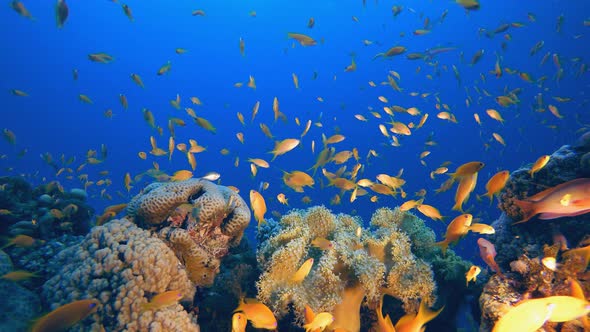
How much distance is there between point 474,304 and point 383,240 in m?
1.92

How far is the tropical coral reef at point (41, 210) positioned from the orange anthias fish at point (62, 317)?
13.7ft

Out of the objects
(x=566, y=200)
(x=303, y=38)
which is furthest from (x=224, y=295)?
(x=303, y=38)

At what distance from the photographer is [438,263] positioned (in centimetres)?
492

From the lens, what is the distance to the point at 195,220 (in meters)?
4.60

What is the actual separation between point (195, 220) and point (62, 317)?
205 cm

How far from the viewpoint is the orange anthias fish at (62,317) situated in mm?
2680

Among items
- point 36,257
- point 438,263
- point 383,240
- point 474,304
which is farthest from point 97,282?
point 474,304

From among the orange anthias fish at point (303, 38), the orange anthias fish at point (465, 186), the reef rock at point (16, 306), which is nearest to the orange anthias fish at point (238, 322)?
the reef rock at point (16, 306)

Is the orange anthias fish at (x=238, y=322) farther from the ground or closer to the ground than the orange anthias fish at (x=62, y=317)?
closer to the ground

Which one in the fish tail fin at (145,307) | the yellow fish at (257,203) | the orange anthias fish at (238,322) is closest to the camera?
the orange anthias fish at (238,322)

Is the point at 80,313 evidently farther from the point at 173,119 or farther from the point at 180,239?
the point at 173,119

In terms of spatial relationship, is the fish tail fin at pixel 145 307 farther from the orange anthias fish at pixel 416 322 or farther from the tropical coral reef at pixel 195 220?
the orange anthias fish at pixel 416 322

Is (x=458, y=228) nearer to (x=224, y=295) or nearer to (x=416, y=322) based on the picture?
(x=416, y=322)

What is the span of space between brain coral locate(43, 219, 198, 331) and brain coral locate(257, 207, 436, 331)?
3.83ft
